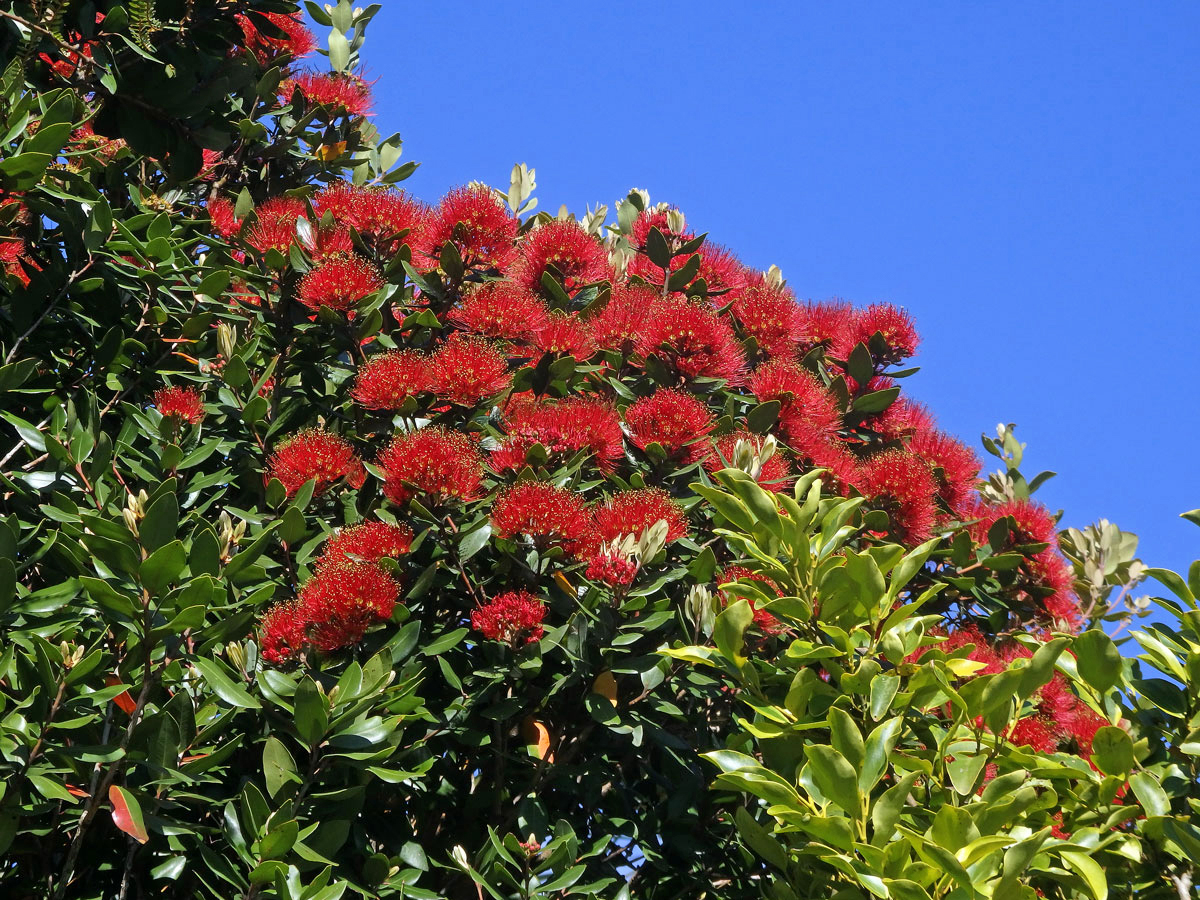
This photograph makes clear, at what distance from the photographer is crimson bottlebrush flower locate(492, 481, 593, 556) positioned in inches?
119

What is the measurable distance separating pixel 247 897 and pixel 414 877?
0.42m

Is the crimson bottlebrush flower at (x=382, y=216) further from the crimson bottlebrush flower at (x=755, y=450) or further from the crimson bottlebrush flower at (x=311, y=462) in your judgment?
the crimson bottlebrush flower at (x=755, y=450)

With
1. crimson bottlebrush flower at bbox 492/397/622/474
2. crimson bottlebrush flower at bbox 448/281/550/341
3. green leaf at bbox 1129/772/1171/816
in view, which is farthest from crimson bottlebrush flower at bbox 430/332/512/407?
green leaf at bbox 1129/772/1171/816

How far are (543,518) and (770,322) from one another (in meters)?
1.59

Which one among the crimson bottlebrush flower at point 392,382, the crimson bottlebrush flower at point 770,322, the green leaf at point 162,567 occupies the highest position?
the crimson bottlebrush flower at point 770,322

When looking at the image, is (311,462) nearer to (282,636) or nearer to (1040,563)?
(282,636)

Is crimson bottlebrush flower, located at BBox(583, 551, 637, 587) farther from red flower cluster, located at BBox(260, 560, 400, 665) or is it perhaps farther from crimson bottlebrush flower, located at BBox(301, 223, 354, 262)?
crimson bottlebrush flower, located at BBox(301, 223, 354, 262)

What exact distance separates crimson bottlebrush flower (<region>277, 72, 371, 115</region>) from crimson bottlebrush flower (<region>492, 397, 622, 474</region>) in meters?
2.08

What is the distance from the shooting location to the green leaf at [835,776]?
2.06m

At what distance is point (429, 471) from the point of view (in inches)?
120

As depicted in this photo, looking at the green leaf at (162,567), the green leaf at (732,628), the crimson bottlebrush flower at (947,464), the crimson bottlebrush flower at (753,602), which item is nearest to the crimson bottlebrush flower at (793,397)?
the crimson bottlebrush flower at (947,464)

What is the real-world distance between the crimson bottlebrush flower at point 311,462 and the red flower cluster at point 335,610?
450 mm

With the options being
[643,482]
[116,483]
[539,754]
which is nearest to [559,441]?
[643,482]

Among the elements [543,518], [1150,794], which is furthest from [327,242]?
[1150,794]
